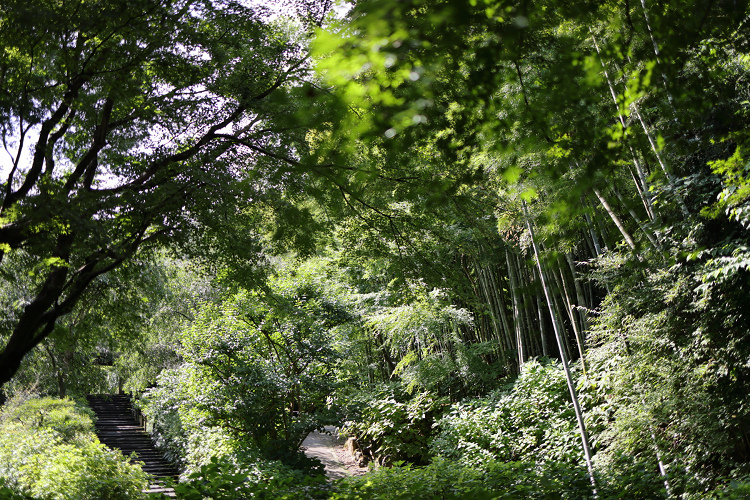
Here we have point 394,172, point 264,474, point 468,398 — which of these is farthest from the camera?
point 468,398

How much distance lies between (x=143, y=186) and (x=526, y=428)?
4.77 meters

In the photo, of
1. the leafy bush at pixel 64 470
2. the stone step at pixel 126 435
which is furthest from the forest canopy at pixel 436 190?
the stone step at pixel 126 435

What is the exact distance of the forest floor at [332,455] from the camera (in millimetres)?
8441

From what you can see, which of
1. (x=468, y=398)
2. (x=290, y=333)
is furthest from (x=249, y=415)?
(x=468, y=398)

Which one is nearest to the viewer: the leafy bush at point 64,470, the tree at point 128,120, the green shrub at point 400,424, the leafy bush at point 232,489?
the leafy bush at point 232,489

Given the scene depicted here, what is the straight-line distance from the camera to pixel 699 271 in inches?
145

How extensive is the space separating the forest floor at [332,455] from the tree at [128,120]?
3939 millimetres

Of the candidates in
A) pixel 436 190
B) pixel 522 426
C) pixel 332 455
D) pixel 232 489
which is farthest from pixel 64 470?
pixel 332 455

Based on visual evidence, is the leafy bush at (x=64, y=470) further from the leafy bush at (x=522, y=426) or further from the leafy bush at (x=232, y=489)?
the leafy bush at (x=522, y=426)

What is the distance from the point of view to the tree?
12.3 ft

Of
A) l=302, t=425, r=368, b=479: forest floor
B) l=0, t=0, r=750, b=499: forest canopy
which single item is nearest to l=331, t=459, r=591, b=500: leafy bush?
l=0, t=0, r=750, b=499: forest canopy

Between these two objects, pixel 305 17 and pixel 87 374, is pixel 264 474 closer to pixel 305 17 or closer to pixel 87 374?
pixel 305 17

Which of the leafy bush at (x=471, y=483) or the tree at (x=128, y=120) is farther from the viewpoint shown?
the tree at (x=128, y=120)

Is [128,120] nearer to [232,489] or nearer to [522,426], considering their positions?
[232,489]
